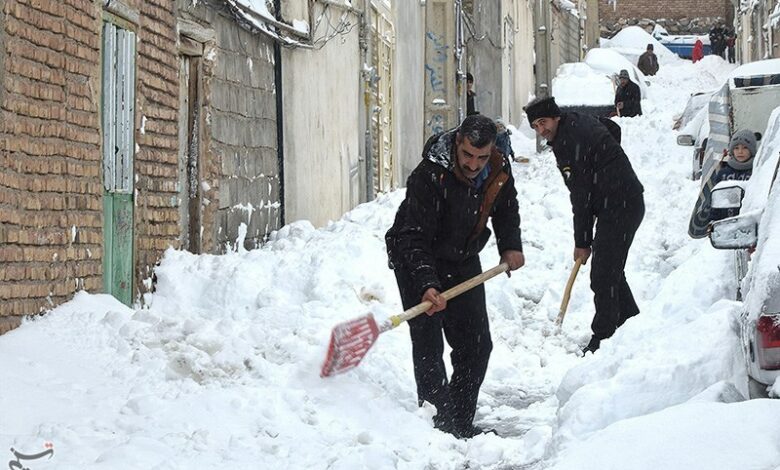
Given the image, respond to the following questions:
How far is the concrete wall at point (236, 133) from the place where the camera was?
36.1 ft

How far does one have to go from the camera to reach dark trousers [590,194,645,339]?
30.1 ft

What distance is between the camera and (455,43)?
26.7 meters

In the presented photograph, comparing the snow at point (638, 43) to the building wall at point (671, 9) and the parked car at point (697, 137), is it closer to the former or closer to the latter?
the building wall at point (671, 9)

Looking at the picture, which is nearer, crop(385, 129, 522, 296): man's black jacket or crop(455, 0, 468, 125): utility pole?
crop(385, 129, 522, 296): man's black jacket

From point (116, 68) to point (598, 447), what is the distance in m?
5.65

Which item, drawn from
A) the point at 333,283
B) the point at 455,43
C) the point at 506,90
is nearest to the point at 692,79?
the point at 506,90

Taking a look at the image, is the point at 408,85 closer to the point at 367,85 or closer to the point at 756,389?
the point at 367,85

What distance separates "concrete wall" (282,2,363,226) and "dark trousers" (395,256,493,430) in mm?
6682

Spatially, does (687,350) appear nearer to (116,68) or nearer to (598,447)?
(598,447)

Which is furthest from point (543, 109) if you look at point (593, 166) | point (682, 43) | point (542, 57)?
point (682, 43)

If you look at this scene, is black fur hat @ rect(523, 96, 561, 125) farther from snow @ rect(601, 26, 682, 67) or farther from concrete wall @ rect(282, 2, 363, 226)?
snow @ rect(601, 26, 682, 67)

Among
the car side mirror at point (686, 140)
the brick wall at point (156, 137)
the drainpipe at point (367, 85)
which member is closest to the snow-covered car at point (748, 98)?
the car side mirror at point (686, 140)

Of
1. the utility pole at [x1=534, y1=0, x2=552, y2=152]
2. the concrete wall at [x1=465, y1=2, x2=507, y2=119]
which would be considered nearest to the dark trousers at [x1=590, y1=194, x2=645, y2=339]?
the utility pole at [x1=534, y1=0, x2=552, y2=152]

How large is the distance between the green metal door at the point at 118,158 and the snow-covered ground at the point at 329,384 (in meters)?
0.39
